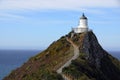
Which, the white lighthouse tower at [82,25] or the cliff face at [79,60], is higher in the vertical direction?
the white lighthouse tower at [82,25]

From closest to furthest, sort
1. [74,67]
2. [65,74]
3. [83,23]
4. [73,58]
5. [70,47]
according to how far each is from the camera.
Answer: [65,74], [74,67], [73,58], [70,47], [83,23]

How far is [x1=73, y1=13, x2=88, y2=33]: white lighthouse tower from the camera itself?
8856 cm

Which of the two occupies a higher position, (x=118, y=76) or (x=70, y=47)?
(x=70, y=47)

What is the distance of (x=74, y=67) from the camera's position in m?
60.8

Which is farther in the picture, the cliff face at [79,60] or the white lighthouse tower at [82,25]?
the white lighthouse tower at [82,25]

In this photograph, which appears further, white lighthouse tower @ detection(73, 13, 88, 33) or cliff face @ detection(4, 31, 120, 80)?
white lighthouse tower @ detection(73, 13, 88, 33)

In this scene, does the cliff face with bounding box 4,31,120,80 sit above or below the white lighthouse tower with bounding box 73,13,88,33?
below

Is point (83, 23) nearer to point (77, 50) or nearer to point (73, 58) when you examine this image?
point (77, 50)

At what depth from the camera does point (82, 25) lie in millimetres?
89062

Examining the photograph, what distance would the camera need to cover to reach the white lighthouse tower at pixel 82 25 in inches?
3487

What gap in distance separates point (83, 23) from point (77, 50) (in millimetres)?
13507

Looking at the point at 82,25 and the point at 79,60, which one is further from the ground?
the point at 82,25

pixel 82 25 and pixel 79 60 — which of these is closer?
pixel 79 60

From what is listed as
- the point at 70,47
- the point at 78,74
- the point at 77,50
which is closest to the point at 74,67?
the point at 78,74
